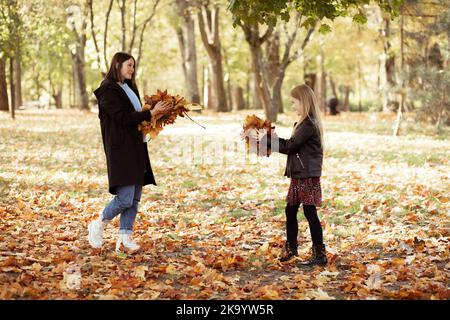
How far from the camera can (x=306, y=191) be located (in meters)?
5.44

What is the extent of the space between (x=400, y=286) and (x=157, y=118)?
2.84 metres

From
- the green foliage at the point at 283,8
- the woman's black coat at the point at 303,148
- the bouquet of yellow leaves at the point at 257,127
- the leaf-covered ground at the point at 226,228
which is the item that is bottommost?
the leaf-covered ground at the point at 226,228

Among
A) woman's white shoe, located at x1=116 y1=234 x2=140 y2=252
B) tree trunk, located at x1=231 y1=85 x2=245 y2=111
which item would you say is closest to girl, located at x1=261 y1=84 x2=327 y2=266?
woman's white shoe, located at x1=116 y1=234 x2=140 y2=252

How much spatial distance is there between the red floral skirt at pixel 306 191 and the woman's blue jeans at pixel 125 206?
5.48 ft

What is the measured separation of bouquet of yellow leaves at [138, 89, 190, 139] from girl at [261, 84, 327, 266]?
0.96m

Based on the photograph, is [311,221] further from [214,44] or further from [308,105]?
[214,44]

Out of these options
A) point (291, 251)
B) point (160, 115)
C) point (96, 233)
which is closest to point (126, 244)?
point (96, 233)

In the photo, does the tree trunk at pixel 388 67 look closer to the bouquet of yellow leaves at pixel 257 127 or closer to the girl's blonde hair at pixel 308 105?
the girl's blonde hair at pixel 308 105

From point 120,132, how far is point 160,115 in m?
0.45

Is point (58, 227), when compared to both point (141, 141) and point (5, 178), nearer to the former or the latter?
point (141, 141)

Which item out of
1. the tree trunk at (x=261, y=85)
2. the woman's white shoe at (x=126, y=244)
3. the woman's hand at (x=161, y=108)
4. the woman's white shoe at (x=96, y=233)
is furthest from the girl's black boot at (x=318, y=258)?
the tree trunk at (x=261, y=85)

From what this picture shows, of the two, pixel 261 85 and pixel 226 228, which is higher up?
pixel 261 85

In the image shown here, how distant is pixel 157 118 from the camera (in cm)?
555

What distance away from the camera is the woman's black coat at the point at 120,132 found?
18.0ft
